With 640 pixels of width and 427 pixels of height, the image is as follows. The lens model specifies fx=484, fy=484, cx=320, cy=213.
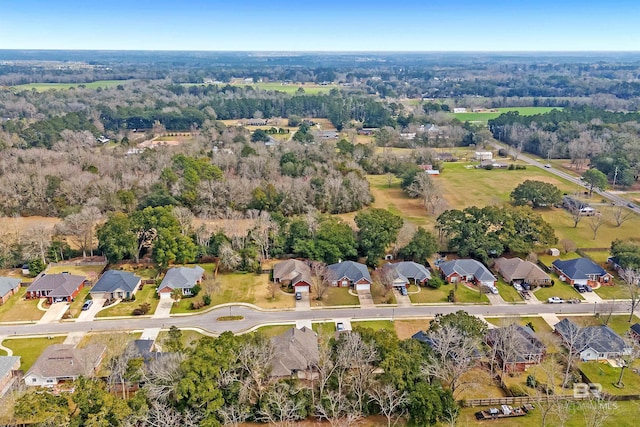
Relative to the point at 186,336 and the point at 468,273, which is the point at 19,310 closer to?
the point at 186,336

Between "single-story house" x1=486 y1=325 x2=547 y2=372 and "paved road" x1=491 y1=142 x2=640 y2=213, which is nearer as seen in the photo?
"single-story house" x1=486 y1=325 x2=547 y2=372

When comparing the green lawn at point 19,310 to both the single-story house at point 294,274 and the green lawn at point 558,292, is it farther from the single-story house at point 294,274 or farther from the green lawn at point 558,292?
the green lawn at point 558,292

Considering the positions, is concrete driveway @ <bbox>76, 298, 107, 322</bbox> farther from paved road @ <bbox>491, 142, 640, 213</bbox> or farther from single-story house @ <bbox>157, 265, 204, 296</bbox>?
paved road @ <bbox>491, 142, 640, 213</bbox>

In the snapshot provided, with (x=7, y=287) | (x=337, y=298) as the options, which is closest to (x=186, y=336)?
(x=337, y=298)

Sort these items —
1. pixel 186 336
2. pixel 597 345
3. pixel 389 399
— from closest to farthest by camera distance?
pixel 389 399
pixel 597 345
pixel 186 336

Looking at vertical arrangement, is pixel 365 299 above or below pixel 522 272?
below

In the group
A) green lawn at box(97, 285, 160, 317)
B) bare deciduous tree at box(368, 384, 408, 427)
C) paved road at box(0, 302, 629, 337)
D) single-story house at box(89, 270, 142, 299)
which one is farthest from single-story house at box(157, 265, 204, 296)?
bare deciduous tree at box(368, 384, 408, 427)

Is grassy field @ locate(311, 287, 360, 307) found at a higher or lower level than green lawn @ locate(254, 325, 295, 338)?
A: lower

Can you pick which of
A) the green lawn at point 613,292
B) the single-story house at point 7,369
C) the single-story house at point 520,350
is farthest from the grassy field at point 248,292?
the green lawn at point 613,292
